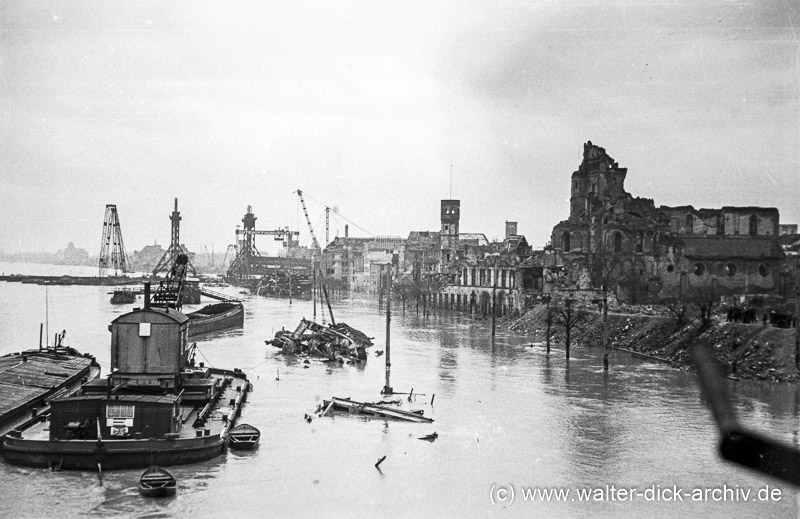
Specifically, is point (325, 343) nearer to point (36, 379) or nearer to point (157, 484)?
point (36, 379)

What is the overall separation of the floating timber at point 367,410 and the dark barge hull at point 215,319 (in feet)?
105

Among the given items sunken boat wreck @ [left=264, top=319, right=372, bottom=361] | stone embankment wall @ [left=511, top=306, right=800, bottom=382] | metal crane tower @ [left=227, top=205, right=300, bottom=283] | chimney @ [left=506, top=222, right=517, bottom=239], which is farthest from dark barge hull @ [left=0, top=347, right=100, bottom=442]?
metal crane tower @ [left=227, top=205, right=300, bottom=283]

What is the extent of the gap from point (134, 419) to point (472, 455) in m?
9.52

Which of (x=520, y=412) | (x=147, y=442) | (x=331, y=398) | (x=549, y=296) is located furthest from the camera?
(x=549, y=296)

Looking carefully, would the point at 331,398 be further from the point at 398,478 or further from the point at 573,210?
the point at 573,210

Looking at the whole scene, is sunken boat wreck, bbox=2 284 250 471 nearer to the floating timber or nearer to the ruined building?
the floating timber

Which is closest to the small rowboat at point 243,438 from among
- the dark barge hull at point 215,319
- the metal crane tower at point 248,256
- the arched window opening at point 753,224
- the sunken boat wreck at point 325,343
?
the sunken boat wreck at point 325,343

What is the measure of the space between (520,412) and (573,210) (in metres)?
50.8

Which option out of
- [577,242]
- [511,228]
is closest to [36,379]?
[577,242]

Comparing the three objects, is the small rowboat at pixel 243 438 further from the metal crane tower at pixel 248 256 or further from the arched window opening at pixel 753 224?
the metal crane tower at pixel 248 256

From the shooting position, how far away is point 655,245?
202 ft

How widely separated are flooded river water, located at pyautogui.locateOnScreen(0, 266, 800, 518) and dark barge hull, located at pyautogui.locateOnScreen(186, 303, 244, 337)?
22784mm

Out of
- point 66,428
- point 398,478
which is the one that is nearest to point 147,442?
A: point 66,428

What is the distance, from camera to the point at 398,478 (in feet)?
62.5
